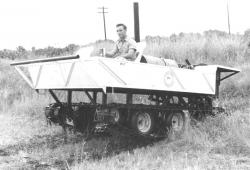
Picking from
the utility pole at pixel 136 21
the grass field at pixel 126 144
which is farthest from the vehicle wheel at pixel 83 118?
the utility pole at pixel 136 21

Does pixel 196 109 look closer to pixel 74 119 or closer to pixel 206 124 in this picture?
pixel 206 124

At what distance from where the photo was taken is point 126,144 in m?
8.40

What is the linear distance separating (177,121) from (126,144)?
1.35 metres

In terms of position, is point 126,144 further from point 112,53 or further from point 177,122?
point 112,53

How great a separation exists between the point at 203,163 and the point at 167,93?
2270 millimetres

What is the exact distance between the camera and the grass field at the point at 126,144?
6609 mm

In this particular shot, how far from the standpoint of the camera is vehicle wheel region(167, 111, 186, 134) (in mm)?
8797

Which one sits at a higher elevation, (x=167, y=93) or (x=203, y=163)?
(x=167, y=93)

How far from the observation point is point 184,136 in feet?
27.9

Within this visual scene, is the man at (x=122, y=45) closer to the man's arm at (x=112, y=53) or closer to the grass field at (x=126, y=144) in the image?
the man's arm at (x=112, y=53)

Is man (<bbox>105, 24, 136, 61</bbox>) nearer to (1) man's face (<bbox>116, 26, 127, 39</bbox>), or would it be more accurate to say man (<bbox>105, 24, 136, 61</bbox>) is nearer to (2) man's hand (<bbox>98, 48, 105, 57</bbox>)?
(1) man's face (<bbox>116, 26, 127, 39</bbox>)

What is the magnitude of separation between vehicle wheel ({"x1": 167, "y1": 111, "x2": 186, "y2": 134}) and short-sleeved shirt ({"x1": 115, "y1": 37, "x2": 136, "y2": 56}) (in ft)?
5.58

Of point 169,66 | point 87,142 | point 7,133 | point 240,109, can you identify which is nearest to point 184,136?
point 169,66

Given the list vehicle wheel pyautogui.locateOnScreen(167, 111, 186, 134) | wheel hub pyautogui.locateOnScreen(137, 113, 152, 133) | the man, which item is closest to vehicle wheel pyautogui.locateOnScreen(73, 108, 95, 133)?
wheel hub pyautogui.locateOnScreen(137, 113, 152, 133)
